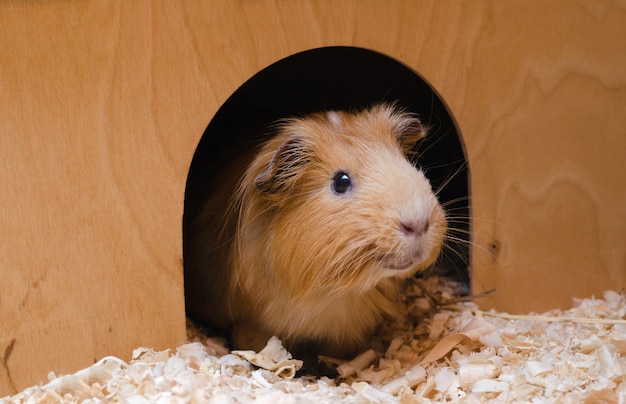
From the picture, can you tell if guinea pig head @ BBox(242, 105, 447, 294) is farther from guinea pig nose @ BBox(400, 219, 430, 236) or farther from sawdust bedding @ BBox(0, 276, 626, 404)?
sawdust bedding @ BBox(0, 276, 626, 404)

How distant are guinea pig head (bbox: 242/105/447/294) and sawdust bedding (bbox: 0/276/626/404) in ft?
1.13

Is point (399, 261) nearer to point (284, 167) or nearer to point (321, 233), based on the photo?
point (321, 233)

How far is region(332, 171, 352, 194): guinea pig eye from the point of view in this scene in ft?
7.81

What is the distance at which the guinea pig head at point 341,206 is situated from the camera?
2256mm

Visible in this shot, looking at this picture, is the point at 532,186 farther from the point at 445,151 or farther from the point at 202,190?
the point at 202,190

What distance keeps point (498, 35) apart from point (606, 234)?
0.98 metres

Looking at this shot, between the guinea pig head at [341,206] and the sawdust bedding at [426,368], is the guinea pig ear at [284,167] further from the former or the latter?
the sawdust bedding at [426,368]

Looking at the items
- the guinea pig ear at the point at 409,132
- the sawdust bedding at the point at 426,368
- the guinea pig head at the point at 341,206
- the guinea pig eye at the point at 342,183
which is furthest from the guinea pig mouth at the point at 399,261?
the guinea pig ear at the point at 409,132

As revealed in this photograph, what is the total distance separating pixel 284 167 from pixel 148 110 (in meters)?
0.49

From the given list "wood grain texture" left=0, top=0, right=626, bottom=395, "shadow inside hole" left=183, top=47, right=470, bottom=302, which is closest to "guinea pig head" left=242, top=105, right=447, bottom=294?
"wood grain texture" left=0, top=0, right=626, bottom=395

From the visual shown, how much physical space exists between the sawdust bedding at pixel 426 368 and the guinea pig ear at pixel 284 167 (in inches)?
22.8

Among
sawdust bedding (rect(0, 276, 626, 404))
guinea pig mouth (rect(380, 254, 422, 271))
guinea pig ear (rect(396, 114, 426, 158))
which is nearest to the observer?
sawdust bedding (rect(0, 276, 626, 404))

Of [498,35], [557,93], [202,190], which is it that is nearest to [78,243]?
[202,190]

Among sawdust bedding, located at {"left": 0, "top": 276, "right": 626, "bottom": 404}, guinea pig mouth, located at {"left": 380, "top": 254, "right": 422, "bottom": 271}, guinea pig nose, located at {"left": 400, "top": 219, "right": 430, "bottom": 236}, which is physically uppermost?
guinea pig nose, located at {"left": 400, "top": 219, "right": 430, "bottom": 236}
